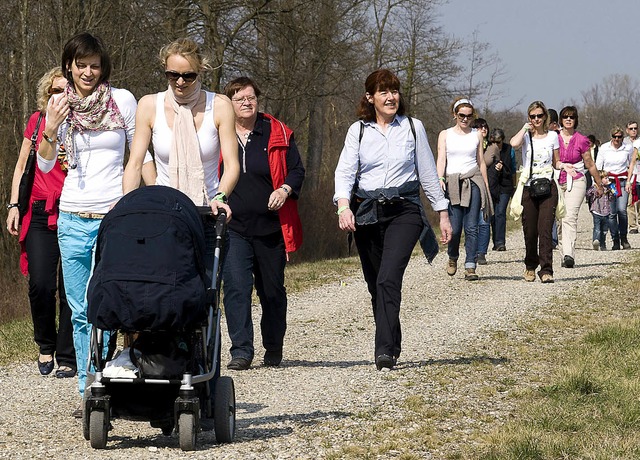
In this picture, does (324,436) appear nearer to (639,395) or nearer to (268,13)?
(639,395)

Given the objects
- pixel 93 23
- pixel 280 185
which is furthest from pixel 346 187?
pixel 93 23

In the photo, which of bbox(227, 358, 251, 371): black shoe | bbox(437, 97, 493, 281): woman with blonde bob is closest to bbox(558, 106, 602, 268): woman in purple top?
bbox(437, 97, 493, 281): woman with blonde bob

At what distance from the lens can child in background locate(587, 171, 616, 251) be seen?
19.8 metres

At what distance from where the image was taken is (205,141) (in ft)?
20.5

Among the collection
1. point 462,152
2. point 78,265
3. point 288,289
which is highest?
point 462,152

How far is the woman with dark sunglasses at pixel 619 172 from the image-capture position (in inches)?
787

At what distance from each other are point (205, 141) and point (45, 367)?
3047 millimetres

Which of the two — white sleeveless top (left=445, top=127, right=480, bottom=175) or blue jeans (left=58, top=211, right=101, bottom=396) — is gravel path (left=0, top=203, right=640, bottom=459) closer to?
blue jeans (left=58, top=211, right=101, bottom=396)

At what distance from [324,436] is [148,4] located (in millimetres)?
15709

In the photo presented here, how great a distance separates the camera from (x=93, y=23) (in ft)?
57.8

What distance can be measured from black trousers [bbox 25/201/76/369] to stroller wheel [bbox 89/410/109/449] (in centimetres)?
261

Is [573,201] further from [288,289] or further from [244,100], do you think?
[244,100]

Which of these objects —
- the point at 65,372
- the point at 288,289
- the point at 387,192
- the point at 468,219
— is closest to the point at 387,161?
the point at 387,192

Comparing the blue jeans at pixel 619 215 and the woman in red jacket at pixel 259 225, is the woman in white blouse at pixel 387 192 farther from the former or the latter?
the blue jeans at pixel 619 215
